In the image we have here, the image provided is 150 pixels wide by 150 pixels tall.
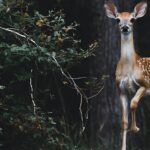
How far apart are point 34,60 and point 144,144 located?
350 centimetres

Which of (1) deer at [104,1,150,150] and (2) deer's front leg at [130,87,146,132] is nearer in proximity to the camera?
(2) deer's front leg at [130,87,146,132]

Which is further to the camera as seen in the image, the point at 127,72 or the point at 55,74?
the point at 55,74

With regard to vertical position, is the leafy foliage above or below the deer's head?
below

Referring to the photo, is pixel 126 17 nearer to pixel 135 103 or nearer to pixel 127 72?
pixel 127 72

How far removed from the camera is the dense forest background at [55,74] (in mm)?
10680

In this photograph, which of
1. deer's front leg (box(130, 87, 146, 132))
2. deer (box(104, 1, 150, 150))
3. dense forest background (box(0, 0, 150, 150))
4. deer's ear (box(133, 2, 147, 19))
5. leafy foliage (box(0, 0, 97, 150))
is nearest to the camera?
deer's front leg (box(130, 87, 146, 132))

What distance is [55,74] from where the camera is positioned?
11633 mm

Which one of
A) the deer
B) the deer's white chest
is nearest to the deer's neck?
the deer

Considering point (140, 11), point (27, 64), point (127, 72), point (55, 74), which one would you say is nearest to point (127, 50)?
point (127, 72)

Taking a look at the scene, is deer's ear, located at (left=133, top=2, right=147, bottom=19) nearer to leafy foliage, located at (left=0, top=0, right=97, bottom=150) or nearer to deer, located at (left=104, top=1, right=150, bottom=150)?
deer, located at (left=104, top=1, right=150, bottom=150)

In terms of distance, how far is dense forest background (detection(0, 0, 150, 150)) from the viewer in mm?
10680

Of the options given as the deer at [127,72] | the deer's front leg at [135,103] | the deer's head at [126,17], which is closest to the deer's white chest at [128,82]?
the deer at [127,72]

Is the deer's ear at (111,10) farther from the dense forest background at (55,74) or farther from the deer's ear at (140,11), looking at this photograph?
the dense forest background at (55,74)

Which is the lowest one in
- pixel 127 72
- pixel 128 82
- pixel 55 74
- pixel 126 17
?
pixel 55 74
